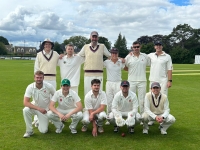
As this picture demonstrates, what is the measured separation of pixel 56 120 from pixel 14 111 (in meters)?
2.65

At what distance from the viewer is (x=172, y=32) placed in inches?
3469

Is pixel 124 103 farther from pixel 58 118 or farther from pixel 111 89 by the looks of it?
pixel 58 118

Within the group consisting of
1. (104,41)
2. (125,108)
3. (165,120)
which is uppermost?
(104,41)

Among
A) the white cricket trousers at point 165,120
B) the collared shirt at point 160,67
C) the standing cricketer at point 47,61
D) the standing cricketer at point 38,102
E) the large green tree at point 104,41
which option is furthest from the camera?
the large green tree at point 104,41

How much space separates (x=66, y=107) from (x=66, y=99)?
218 mm

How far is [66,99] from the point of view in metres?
5.95

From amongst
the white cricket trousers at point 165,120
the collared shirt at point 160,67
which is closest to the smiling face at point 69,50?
the collared shirt at point 160,67

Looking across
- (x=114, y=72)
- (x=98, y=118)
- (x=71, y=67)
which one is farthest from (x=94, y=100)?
(x=71, y=67)

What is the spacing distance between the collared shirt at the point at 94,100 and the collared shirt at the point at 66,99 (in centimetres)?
27

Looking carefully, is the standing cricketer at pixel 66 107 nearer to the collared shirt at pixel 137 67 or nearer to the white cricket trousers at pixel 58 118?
the white cricket trousers at pixel 58 118

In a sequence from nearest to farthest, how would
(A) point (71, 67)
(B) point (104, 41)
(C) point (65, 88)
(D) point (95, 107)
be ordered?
(C) point (65, 88)
(D) point (95, 107)
(A) point (71, 67)
(B) point (104, 41)

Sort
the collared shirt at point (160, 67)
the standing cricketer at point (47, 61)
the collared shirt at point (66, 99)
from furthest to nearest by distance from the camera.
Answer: the standing cricketer at point (47, 61) → the collared shirt at point (160, 67) → the collared shirt at point (66, 99)

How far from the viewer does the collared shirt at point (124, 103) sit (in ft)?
19.7

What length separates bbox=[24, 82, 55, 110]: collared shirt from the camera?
5852mm
